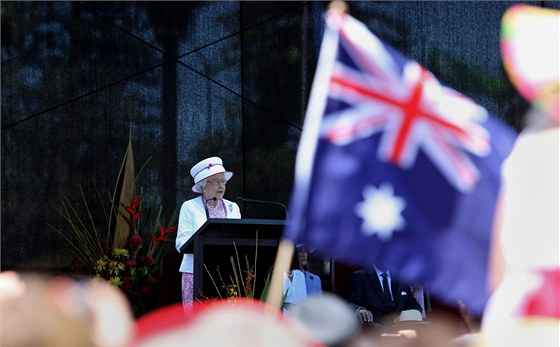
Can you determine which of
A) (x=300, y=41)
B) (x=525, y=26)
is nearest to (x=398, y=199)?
(x=525, y=26)

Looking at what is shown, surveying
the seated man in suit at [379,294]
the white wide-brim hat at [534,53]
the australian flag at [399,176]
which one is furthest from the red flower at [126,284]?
the white wide-brim hat at [534,53]

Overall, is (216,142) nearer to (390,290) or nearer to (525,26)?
(390,290)

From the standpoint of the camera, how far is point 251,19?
25.5 ft

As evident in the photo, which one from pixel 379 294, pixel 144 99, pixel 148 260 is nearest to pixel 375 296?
pixel 379 294

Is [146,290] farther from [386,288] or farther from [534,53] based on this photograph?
[534,53]

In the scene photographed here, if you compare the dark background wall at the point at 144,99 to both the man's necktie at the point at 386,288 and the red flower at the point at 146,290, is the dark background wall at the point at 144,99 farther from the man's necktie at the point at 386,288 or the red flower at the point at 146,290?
the man's necktie at the point at 386,288

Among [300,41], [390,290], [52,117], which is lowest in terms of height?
[390,290]

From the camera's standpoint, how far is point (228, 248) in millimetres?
4977

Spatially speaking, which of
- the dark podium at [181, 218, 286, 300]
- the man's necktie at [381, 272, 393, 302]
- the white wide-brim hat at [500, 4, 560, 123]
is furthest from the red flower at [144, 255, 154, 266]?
the white wide-brim hat at [500, 4, 560, 123]

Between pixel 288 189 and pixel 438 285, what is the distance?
652 centimetres

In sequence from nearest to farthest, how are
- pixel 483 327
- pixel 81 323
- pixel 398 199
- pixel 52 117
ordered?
pixel 81 323 < pixel 483 327 < pixel 398 199 < pixel 52 117

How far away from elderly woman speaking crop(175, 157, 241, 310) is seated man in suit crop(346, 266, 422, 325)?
3.39 feet

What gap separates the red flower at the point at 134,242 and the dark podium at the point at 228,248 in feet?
2.86

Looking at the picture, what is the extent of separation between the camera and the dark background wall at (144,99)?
25.2 feet
